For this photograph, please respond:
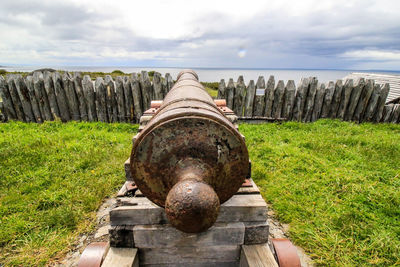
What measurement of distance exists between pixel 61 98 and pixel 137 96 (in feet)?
7.05

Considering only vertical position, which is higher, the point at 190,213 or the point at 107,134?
the point at 190,213

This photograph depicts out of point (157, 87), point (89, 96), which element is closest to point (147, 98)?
point (157, 87)

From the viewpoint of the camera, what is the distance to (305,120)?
7090 millimetres

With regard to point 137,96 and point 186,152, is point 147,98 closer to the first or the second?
point 137,96

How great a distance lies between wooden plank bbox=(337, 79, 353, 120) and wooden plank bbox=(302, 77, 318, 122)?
0.88 m

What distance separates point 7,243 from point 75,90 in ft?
16.2

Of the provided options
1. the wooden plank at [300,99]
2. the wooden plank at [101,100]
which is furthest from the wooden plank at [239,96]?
the wooden plank at [101,100]

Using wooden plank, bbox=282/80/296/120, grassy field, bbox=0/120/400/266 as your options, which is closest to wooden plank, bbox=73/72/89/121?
grassy field, bbox=0/120/400/266

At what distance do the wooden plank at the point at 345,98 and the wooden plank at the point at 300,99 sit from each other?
3.69ft

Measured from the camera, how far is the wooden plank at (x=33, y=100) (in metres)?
6.47

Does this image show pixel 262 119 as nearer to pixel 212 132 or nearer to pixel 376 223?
pixel 376 223

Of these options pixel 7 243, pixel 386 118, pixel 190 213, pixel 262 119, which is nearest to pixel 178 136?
pixel 190 213

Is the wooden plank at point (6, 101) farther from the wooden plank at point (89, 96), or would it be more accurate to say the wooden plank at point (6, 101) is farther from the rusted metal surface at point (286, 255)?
the rusted metal surface at point (286, 255)

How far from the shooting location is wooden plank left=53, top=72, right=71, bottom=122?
6.45 m
